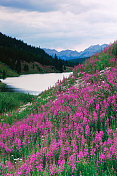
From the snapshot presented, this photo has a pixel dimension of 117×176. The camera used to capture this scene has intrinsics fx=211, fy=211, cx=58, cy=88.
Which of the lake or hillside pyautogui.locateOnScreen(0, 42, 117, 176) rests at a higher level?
hillside pyautogui.locateOnScreen(0, 42, 117, 176)

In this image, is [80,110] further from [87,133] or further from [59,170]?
[59,170]

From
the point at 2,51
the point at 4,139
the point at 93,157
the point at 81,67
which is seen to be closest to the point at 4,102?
the point at 81,67

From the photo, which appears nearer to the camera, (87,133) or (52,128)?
(87,133)

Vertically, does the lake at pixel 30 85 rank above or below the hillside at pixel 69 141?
below

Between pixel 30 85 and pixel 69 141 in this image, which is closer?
pixel 69 141

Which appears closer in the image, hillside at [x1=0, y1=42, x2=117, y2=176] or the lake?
hillside at [x1=0, y1=42, x2=117, y2=176]

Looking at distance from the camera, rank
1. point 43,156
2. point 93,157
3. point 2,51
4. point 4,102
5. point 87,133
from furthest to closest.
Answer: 1. point 2,51
2. point 4,102
3. point 87,133
4. point 43,156
5. point 93,157

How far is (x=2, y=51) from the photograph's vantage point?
188 metres

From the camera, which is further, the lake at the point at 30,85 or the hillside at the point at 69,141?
the lake at the point at 30,85

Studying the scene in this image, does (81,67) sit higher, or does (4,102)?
(81,67)

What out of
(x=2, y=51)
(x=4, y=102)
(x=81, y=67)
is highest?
(x=2, y=51)

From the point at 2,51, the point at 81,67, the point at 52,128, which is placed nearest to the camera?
the point at 52,128

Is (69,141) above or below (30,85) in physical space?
above

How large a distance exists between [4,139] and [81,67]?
11885 millimetres
